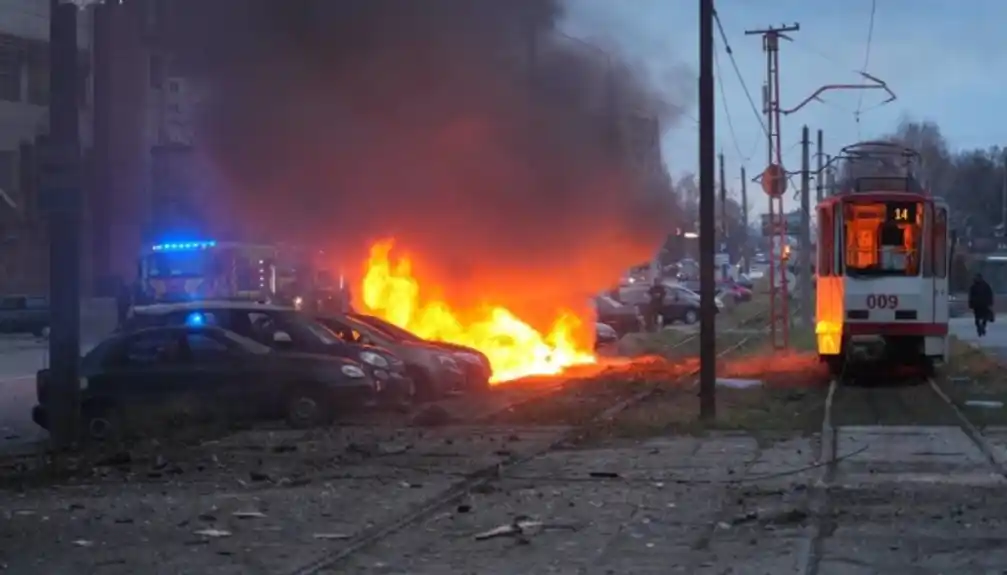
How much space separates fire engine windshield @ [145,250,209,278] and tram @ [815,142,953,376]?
14.2 m

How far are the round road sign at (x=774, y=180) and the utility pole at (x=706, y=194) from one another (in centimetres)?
1472

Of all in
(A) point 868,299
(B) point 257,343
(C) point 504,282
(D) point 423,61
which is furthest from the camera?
(C) point 504,282

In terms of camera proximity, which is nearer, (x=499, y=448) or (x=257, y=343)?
(x=499, y=448)

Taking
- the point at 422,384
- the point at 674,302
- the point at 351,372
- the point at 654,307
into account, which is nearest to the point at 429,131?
the point at 422,384

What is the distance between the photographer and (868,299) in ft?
78.4

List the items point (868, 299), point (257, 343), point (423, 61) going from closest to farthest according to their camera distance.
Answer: point (257, 343) → point (868, 299) → point (423, 61)

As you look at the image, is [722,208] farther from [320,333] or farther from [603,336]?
[320,333]

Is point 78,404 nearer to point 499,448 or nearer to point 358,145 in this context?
point 499,448

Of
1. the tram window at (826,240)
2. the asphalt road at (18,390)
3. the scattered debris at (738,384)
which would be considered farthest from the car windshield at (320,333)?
the tram window at (826,240)

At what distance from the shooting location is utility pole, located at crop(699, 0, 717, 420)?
17.2 m

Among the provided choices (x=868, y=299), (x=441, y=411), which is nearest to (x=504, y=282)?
(x=868, y=299)

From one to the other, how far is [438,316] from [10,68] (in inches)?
906

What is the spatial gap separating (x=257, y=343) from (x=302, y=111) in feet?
35.5

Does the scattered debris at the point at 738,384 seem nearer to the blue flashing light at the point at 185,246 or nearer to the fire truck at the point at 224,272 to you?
the fire truck at the point at 224,272
